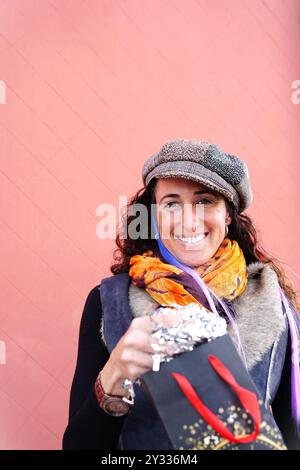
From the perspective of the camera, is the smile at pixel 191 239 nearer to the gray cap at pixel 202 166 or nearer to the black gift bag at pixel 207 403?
the gray cap at pixel 202 166

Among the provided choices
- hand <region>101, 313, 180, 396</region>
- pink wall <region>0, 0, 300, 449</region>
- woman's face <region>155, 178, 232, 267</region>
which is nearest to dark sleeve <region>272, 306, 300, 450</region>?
woman's face <region>155, 178, 232, 267</region>

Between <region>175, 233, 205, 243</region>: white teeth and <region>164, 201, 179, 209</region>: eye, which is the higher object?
<region>164, 201, 179, 209</region>: eye

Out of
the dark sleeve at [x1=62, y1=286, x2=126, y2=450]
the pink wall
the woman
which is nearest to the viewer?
the dark sleeve at [x1=62, y1=286, x2=126, y2=450]

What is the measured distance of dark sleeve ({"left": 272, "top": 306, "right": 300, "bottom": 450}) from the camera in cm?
155

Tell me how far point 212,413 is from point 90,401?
0.30m

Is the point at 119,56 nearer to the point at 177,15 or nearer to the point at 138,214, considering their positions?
the point at 177,15

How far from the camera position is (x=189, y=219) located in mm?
1536

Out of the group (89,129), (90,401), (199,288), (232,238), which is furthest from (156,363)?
(89,129)

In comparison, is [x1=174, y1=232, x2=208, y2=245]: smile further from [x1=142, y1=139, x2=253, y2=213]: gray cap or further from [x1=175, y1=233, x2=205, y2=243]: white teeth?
[x1=142, y1=139, x2=253, y2=213]: gray cap

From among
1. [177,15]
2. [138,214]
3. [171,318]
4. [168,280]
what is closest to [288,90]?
[177,15]

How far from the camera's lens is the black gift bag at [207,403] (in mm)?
1107

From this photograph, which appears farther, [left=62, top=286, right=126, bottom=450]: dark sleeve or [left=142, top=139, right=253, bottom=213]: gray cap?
[left=142, top=139, right=253, bottom=213]: gray cap

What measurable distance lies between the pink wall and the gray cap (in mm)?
691

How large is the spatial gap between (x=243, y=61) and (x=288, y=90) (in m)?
0.22
